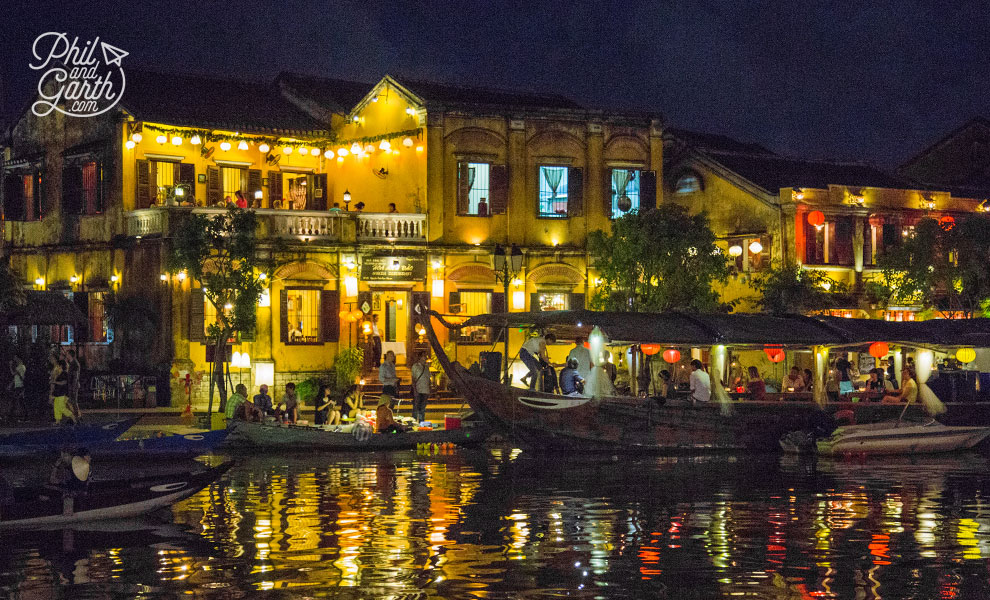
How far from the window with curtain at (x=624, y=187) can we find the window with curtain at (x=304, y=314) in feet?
30.9

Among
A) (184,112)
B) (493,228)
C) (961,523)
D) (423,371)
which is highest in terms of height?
(184,112)

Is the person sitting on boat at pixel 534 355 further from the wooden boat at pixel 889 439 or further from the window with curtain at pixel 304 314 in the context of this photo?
the window with curtain at pixel 304 314

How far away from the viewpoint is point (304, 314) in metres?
36.8

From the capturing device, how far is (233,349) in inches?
1401

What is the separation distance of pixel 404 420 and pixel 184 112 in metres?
13.4

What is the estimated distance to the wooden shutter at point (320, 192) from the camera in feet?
131

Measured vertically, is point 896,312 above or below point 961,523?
above

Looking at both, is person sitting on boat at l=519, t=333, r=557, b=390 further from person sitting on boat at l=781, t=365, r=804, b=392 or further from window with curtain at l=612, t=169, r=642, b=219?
window with curtain at l=612, t=169, r=642, b=219

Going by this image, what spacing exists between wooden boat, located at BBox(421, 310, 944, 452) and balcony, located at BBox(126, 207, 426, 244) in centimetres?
Answer: 992

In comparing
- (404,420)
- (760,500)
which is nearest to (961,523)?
(760,500)

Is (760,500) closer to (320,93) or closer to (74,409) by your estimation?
(74,409)

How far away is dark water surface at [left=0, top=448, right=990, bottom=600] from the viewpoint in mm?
13414

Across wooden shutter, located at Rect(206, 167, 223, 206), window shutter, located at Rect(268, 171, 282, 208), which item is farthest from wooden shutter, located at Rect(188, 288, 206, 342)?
window shutter, located at Rect(268, 171, 282, 208)

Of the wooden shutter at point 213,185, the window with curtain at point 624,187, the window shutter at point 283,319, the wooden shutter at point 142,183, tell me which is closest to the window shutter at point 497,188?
the window with curtain at point 624,187
